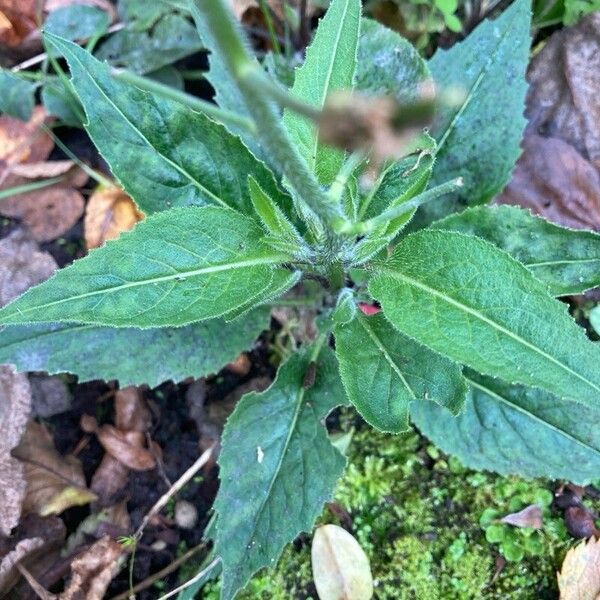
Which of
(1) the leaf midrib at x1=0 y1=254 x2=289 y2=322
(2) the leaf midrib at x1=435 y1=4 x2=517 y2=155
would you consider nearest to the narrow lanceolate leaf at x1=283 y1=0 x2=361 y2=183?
(1) the leaf midrib at x1=0 y1=254 x2=289 y2=322

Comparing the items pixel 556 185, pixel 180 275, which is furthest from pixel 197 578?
pixel 556 185

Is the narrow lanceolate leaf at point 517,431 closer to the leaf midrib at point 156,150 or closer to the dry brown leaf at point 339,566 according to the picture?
the dry brown leaf at point 339,566

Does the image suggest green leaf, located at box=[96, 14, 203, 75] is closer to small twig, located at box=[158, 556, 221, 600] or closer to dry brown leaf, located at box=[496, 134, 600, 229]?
dry brown leaf, located at box=[496, 134, 600, 229]

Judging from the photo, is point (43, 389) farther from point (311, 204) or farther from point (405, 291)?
point (311, 204)

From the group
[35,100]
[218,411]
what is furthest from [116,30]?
[218,411]

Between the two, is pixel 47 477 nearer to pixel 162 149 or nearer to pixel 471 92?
pixel 162 149
